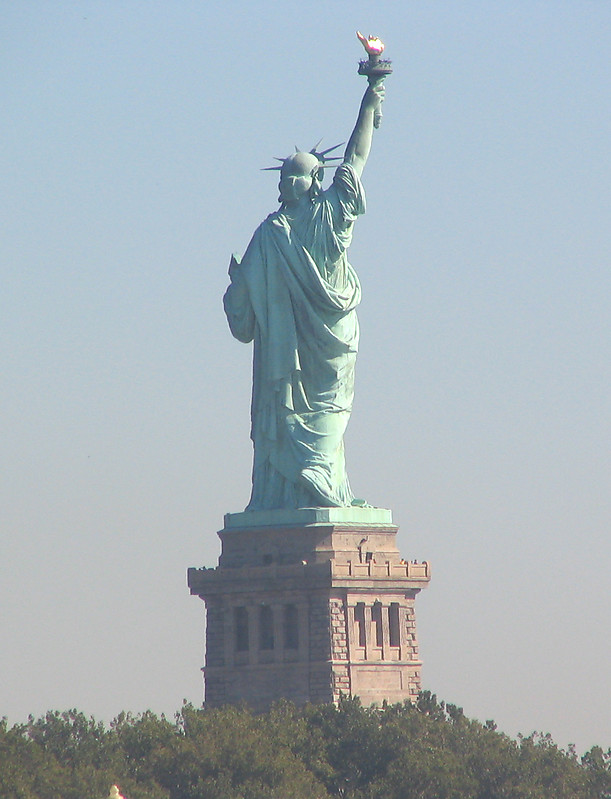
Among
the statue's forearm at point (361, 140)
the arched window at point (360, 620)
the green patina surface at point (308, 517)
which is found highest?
the statue's forearm at point (361, 140)

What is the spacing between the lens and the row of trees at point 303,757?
109562 mm

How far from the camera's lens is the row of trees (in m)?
110

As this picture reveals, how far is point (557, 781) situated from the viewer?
4476 inches

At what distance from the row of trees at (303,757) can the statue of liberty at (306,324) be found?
846 cm

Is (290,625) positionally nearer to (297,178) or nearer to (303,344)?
(303,344)

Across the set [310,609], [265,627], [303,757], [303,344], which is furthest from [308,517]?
[303,757]

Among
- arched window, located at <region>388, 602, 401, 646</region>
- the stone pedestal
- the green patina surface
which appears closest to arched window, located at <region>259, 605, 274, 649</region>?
the stone pedestal

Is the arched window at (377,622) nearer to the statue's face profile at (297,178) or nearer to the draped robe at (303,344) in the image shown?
the draped robe at (303,344)

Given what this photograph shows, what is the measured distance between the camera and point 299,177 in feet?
401

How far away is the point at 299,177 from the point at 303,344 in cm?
561

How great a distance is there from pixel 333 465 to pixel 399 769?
509 inches

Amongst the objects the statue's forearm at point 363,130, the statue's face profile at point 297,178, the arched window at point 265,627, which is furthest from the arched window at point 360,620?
the statue's forearm at point 363,130

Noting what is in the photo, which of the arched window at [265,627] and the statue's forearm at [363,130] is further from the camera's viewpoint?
the statue's forearm at [363,130]

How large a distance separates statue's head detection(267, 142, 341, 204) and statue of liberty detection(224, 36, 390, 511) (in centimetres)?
3
